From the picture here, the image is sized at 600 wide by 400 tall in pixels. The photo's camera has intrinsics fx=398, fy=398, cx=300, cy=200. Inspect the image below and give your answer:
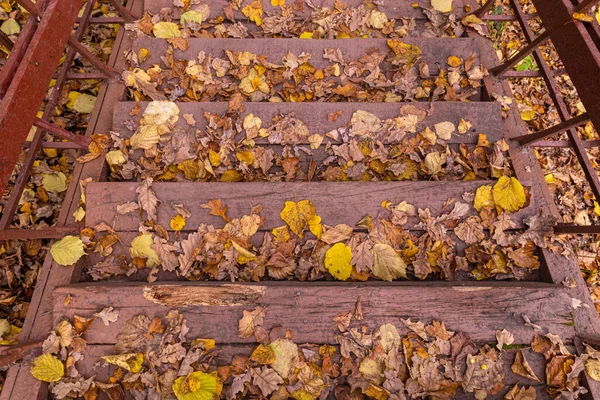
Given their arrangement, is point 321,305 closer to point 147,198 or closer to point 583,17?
point 147,198

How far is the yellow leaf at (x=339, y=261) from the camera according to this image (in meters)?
1.87

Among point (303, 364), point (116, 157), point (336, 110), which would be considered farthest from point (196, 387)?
point (336, 110)

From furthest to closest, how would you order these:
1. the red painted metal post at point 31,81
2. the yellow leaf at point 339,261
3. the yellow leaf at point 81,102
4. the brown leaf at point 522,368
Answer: the yellow leaf at point 81,102 → the yellow leaf at point 339,261 → the brown leaf at point 522,368 → the red painted metal post at point 31,81

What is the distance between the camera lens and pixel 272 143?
2160 millimetres

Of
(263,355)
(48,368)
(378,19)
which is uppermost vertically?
(378,19)

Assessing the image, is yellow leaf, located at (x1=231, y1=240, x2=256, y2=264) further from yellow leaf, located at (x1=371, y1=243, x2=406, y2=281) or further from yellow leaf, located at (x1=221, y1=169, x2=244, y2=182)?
yellow leaf, located at (x1=371, y1=243, x2=406, y2=281)

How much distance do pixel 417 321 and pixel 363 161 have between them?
0.85 m

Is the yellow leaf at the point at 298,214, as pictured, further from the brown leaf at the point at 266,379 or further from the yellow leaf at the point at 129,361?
the yellow leaf at the point at 129,361

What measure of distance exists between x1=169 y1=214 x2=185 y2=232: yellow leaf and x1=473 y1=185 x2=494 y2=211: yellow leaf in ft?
4.68

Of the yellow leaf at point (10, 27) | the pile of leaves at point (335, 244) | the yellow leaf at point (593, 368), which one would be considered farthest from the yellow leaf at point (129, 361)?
the yellow leaf at point (10, 27)

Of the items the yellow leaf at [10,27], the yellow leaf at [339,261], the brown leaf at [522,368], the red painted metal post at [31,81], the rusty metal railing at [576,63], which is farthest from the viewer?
the yellow leaf at [10,27]

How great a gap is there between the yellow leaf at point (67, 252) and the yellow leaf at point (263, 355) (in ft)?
3.09

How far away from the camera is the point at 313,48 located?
2404mm

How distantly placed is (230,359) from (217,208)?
69 cm
